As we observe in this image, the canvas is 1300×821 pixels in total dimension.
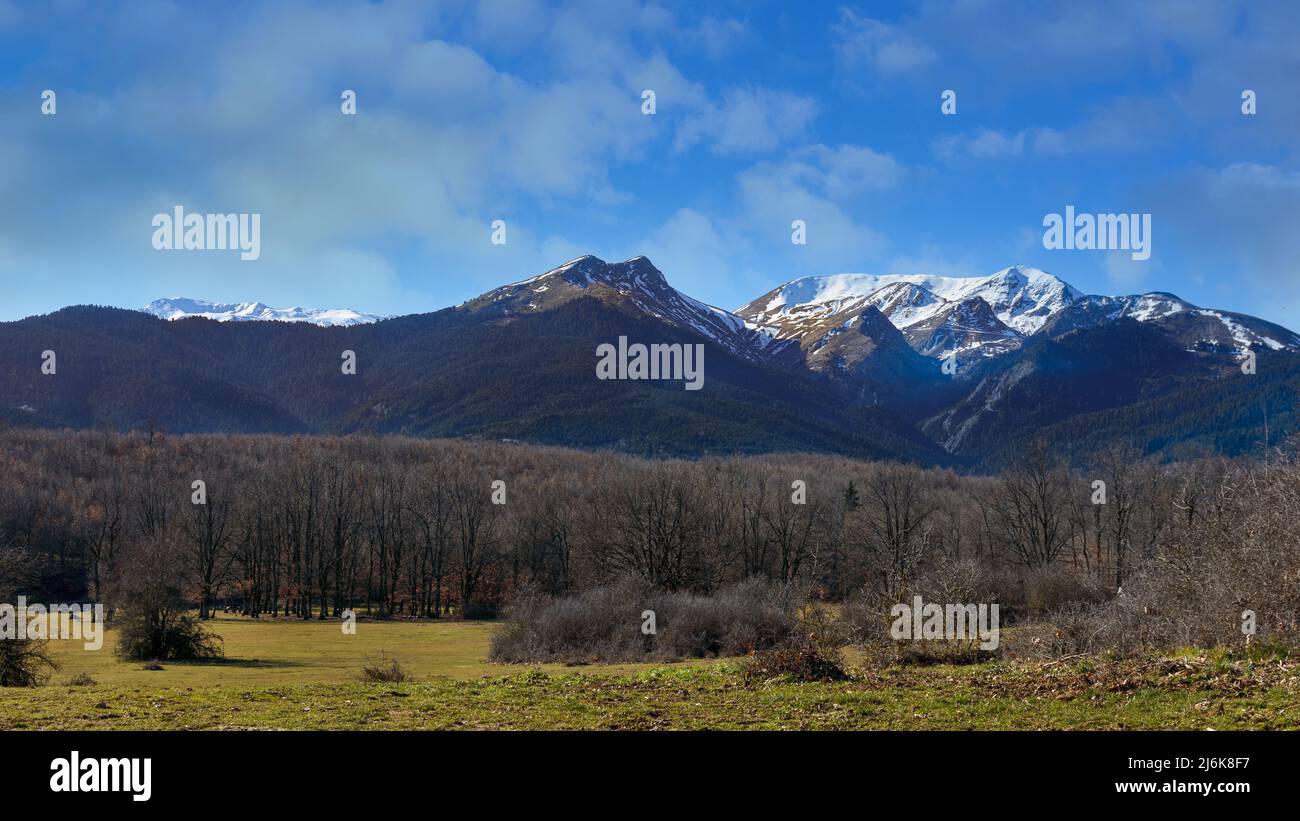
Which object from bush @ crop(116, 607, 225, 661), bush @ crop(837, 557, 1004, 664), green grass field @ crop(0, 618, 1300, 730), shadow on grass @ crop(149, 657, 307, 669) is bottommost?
shadow on grass @ crop(149, 657, 307, 669)

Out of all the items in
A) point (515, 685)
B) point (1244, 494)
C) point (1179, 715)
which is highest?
point (1244, 494)

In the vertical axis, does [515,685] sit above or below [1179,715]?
below

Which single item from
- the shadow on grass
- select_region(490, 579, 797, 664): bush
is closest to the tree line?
select_region(490, 579, 797, 664): bush

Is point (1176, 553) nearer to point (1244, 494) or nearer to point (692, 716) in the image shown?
point (1244, 494)

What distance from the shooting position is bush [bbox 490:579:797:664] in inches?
1841

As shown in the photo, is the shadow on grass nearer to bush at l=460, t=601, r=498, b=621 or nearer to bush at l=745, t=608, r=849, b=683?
bush at l=745, t=608, r=849, b=683

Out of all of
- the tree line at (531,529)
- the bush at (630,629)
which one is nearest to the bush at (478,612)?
the tree line at (531,529)

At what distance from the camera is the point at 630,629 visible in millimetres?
49031

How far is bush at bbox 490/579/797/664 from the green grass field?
74.6ft

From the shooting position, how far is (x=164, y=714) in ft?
54.6

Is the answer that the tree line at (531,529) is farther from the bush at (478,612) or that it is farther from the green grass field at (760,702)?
the green grass field at (760,702)

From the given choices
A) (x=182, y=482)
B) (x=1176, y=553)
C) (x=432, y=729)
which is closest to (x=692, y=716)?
(x=432, y=729)
